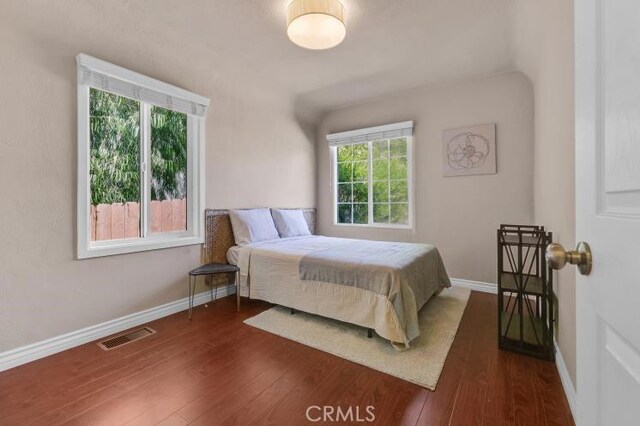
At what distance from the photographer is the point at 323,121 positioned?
459cm

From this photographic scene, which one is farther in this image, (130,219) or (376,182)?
(376,182)

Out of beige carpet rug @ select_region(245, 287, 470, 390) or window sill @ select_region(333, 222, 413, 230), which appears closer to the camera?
beige carpet rug @ select_region(245, 287, 470, 390)

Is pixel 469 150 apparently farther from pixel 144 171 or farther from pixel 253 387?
pixel 144 171

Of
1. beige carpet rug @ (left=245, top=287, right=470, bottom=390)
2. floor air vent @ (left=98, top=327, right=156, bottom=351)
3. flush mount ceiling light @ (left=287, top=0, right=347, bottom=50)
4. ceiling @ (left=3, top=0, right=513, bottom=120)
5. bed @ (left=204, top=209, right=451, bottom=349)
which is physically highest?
ceiling @ (left=3, top=0, right=513, bottom=120)

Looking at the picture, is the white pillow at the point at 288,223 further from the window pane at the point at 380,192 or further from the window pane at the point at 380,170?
the window pane at the point at 380,170

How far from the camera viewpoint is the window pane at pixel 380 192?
13.4ft

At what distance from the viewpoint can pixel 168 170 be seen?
111 inches

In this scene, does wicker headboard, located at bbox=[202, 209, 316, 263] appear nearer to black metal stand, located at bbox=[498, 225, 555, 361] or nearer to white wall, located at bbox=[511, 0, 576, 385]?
black metal stand, located at bbox=[498, 225, 555, 361]

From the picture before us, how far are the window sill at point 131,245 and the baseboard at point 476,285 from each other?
3060 millimetres

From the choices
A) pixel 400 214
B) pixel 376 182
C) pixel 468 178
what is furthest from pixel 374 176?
pixel 468 178

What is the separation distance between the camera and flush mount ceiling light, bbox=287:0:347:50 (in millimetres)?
1921

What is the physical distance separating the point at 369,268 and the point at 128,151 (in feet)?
7.76

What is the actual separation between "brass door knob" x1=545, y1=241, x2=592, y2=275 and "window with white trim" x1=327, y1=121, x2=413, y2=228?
3260 millimetres

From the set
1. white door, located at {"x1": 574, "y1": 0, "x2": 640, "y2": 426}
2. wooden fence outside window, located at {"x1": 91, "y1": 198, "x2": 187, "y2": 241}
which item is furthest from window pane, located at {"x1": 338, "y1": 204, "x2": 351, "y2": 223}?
white door, located at {"x1": 574, "y1": 0, "x2": 640, "y2": 426}
